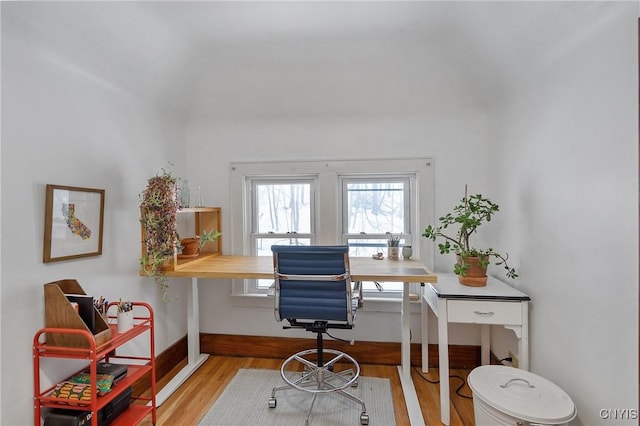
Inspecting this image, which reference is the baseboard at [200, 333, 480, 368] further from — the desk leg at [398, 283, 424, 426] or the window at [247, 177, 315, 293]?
the window at [247, 177, 315, 293]

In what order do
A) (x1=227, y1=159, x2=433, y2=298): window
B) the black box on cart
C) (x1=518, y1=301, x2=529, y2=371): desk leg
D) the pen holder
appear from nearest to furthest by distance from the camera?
the black box on cart < the pen holder < (x1=518, y1=301, x2=529, y2=371): desk leg < (x1=227, y1=159, x2=433, y2=298): window

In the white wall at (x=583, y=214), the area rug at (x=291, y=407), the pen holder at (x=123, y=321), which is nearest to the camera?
the white wall at (x=583, y=214)

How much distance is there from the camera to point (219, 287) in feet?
8.91

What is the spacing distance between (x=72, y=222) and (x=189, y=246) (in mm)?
860

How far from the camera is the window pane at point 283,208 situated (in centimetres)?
271

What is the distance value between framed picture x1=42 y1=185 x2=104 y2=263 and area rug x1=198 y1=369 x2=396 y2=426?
4.13 ft

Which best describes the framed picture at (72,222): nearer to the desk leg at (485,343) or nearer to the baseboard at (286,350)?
the baseboard at (286,350)

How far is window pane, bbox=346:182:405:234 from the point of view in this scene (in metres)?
2.62

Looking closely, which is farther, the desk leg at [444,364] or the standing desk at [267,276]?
the standing desk at [267,276]

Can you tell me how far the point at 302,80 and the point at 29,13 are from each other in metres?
1.56

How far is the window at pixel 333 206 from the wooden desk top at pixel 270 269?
282 mm

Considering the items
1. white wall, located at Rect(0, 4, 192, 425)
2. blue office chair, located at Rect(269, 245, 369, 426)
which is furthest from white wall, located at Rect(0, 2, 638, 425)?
blue office chair, located at Rect(269, 245, 369, 426)

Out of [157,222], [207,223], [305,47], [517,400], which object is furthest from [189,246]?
Result: [517,400]

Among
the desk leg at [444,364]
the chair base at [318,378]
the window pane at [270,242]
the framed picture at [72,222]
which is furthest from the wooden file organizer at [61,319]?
the desk leg at [444,364]
